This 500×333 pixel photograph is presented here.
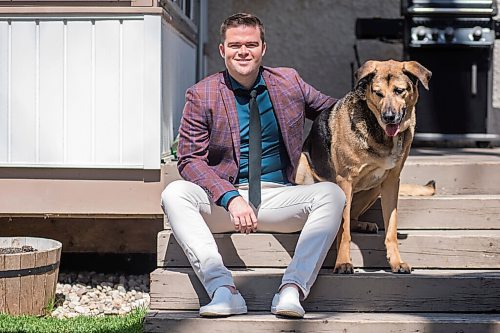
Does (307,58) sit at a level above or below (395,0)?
below

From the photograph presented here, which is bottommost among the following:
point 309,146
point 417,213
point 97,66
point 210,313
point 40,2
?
point 210,313

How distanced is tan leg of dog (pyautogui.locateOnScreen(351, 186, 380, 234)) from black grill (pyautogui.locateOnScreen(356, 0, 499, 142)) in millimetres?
2268

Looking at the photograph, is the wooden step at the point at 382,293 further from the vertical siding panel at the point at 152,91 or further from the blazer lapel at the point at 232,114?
the vertical siding panel at the point at 152,91

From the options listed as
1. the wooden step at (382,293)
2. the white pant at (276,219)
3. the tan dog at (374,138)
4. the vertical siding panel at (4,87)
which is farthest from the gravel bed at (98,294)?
the tan dog at (374,138)

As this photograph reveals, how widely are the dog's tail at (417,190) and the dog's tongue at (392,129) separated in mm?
703

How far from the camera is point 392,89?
12.8ft

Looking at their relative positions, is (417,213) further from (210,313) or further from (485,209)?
(210,313)

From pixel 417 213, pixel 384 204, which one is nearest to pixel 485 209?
pixel 417 213

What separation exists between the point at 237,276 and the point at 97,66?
1.55 meters

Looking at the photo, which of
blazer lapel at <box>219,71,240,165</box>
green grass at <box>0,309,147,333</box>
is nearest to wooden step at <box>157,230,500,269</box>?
green grass at <box>0,309,147,333</box>

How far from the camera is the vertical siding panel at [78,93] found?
4.77 metres

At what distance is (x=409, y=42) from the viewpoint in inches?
256

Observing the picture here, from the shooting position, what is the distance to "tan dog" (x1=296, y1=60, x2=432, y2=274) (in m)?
3.93

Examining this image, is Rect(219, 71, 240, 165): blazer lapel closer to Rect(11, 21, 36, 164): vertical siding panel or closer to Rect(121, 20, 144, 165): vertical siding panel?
Rect(121, 20, 144, 165): vertical siding panel
